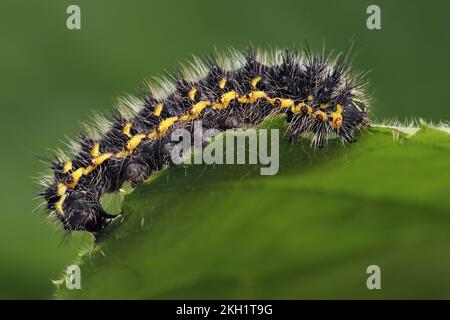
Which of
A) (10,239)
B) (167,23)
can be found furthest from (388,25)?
(10,239)

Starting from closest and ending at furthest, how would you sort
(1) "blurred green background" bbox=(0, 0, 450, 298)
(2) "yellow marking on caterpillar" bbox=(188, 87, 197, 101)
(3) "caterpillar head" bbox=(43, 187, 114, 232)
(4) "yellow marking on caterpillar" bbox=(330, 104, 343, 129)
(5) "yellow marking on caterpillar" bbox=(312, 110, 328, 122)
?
1. (4) "yellow marking on caterpillar" bbox=(330, 104, 343, 129)
2. (5) "yellow marking on caterpillar" bbox=(312, 110, 328, 122)
3. (3) "caterpillar head" bbox=(43, 187, 114, 232)
4. (2) "yellow marking on caterpillar" bbox=(188, 87, 197, 101)
5. (1) "blurred green background" bbox=(0, 0, 450, 298)

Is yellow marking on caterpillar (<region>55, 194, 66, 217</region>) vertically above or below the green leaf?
above

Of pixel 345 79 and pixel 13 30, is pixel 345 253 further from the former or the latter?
pixel 13 30

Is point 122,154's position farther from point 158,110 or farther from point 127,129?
point 158,110

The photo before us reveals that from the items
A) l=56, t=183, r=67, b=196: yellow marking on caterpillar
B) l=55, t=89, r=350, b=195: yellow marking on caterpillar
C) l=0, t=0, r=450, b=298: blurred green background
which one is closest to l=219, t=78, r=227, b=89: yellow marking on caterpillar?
l=55, t=89, r=350, b=195: yellow marking on caterpillar

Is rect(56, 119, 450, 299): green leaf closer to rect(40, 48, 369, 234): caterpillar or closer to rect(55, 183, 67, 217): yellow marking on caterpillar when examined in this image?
rect(40, 48, 369, 234): caterpillar

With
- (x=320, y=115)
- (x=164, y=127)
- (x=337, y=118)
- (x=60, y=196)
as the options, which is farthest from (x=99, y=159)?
(x=337, y=118)
